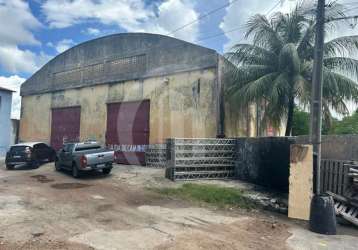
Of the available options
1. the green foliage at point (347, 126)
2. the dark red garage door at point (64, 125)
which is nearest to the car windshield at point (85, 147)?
the dark red garage door at point (64, 125)

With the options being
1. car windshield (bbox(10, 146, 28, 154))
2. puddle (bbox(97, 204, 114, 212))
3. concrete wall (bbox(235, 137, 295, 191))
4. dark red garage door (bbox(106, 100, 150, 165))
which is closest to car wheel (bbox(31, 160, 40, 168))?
car windshield (bbox(10, 146, 28, 154))

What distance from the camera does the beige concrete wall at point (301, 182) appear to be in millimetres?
8422

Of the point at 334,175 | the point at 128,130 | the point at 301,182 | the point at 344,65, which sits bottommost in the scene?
the point at 301,182

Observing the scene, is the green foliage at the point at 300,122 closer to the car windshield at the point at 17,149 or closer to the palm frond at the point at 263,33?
the palm frond at the point at 263,33

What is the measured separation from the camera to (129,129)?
18719mm

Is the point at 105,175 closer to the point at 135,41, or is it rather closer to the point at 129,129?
the point at 129,129

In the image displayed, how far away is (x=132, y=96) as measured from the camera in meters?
18.7

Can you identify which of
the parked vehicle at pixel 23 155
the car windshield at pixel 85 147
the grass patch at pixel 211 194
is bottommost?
the grass patch at pixel 211 194

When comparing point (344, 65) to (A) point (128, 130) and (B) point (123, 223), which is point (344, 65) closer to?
(B) point (123, 223)

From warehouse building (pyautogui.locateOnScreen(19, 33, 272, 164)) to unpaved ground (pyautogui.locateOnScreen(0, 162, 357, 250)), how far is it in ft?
18.8

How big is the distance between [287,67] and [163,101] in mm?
6643

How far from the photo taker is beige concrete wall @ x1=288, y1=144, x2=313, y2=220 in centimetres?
842

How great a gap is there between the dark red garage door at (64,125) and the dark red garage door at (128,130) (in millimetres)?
3227

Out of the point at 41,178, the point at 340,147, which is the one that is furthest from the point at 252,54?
the point at 41,178
